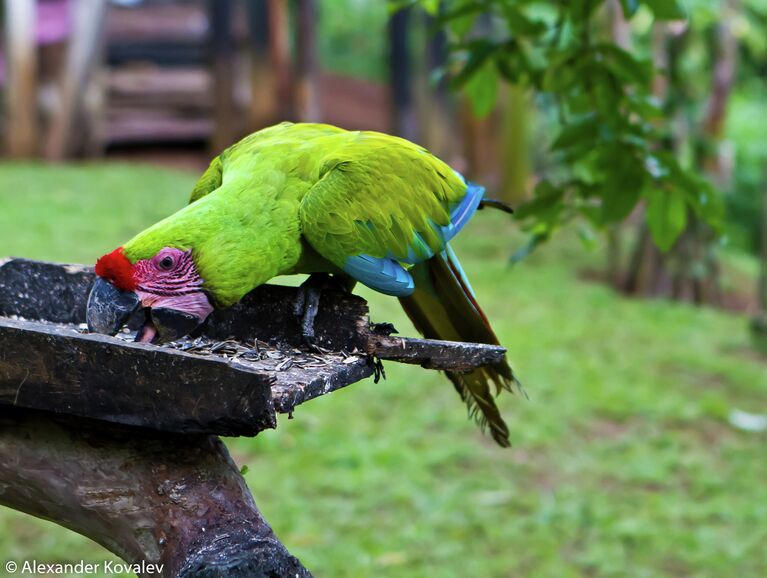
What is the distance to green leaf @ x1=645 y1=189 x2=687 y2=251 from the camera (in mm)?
1708

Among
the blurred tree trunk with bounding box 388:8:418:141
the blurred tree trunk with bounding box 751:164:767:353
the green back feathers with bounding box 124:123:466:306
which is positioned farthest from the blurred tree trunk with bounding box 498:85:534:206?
the green back feathers with bounding box 124:123:466:306

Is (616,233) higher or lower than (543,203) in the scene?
lower

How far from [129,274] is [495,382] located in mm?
704

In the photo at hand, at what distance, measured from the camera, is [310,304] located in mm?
1451

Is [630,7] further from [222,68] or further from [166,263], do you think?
[222,68]

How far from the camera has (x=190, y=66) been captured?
819 cm

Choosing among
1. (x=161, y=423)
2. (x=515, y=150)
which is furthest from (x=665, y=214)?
(x=515, y=150)

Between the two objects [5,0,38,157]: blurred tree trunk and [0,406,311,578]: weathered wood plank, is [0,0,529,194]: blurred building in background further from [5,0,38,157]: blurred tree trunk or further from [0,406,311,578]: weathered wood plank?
[0,406,311,578]: weathered wood plank

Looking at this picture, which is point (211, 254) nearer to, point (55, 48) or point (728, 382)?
point (728, 382)

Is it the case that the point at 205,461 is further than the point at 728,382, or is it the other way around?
the point at 728,382

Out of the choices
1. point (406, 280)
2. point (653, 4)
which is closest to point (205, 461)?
point (406, 280)

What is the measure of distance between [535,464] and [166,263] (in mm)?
2463

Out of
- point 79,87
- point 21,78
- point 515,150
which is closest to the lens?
point 21,78

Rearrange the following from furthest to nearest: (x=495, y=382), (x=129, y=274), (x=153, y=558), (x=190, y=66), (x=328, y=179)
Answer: (x=190, y=66)
(x=495, y=382)
(x=328, y=179)
(x=129, y=274)
(x=153, y=558)
